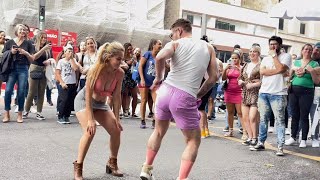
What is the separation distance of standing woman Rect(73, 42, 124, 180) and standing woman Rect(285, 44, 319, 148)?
12.2 ft

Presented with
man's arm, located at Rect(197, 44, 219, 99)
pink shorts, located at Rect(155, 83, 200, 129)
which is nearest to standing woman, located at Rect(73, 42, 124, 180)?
pink shorts, located at Rect(155, 83, 200, 129)

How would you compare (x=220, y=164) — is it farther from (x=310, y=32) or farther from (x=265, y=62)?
(x=310, y=32)

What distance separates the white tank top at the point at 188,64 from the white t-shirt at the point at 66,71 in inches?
175

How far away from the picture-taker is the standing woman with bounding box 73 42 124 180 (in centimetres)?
456

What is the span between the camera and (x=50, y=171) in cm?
493

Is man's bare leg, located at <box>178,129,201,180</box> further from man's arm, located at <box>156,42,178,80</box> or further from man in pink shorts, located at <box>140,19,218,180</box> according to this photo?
man's arm, located at <box>156,42,178,80</box>

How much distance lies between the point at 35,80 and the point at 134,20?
2046 centimetres

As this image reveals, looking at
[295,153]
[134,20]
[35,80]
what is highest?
[134,20]

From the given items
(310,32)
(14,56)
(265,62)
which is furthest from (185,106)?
(310,32)

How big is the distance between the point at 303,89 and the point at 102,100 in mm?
3978

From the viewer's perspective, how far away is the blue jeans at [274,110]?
6.48 meters

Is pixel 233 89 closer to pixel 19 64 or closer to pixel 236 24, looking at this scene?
pixel 19 64

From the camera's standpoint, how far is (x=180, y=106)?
173 inches

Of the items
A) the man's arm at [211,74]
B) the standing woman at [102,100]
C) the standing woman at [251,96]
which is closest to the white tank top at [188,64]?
the man's arm at [211,74]
